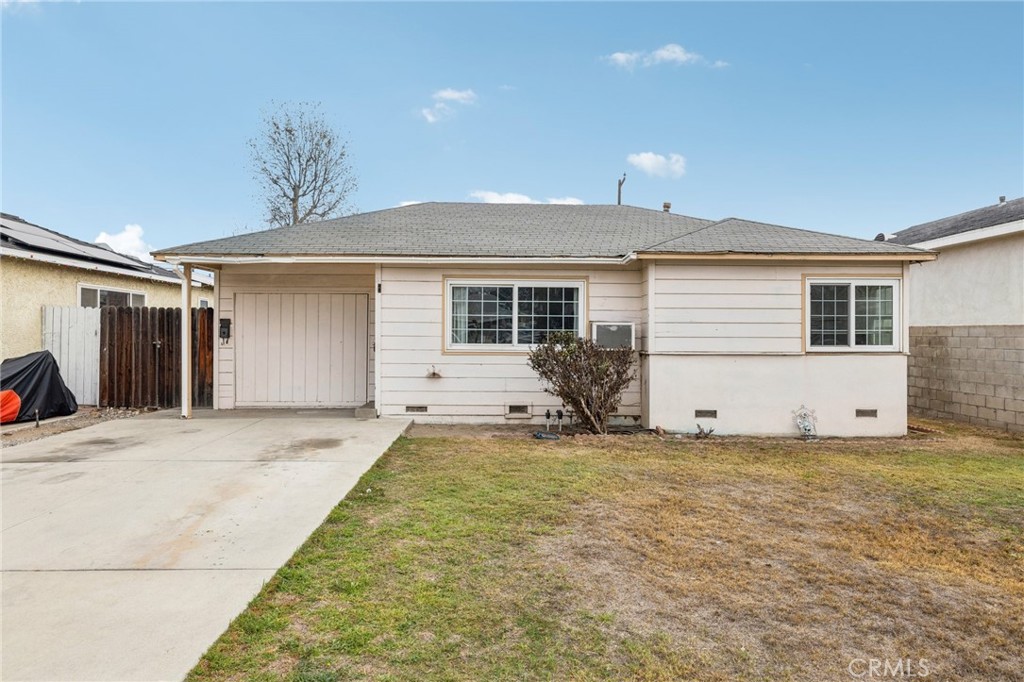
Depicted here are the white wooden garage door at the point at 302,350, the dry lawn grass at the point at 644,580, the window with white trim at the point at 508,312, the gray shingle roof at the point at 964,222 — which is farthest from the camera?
the white wooden garage door at the point at 302,350

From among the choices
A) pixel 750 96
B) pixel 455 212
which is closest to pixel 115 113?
pixel 455 212

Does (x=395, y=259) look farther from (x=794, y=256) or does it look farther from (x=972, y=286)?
(x=972, y=286)

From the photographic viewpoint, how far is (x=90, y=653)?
6.82 ft

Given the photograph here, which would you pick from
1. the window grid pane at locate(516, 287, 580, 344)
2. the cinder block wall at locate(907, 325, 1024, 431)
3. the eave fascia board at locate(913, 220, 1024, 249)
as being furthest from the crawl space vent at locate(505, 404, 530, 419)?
the eave fascia board at locate(913, 220, 1024, 249)

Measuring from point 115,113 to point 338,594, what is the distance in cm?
1632

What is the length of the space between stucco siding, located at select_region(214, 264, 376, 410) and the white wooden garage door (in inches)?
3.7

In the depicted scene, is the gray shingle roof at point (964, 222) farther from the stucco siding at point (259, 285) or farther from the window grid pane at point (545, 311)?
the stucco siding at point (259, 285)

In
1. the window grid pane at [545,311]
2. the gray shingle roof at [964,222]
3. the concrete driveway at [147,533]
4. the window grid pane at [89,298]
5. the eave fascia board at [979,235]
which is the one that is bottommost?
the concrete driveway at [147,533]

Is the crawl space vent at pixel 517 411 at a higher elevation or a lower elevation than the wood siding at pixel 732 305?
lower

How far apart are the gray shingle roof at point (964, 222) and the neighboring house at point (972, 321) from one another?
0.11ft

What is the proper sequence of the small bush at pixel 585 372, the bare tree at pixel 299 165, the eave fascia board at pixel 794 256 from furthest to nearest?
the bare tree at pixel 299 165 → the eave fascia board at pixel 794 256 → the small bush at pixel 585 372

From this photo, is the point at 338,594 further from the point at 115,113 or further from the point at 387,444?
the point at 115,113

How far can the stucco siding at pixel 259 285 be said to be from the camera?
8.66 m

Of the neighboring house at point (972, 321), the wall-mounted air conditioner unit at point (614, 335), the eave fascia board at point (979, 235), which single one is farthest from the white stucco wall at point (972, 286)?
the wall-mounted air conditioner unit at point (614, 335)
